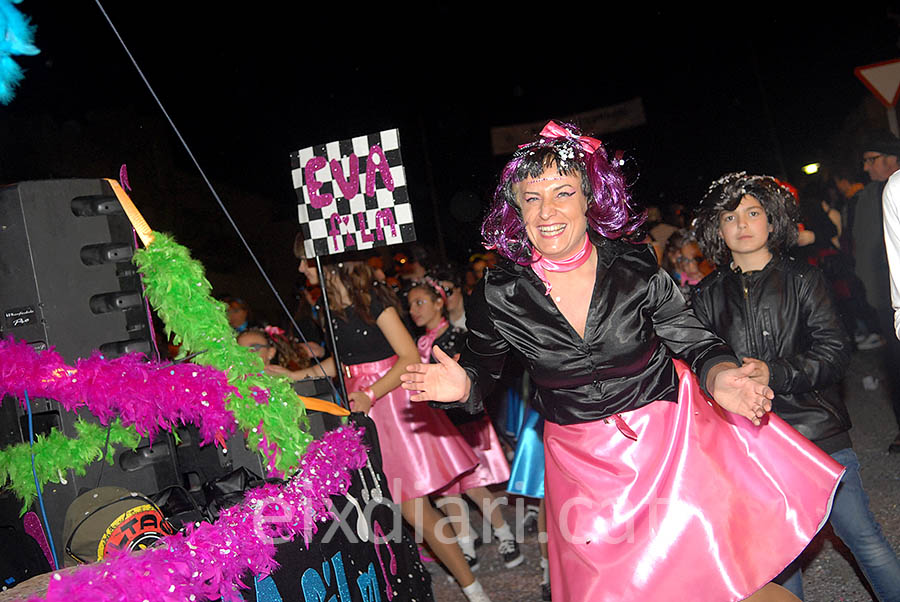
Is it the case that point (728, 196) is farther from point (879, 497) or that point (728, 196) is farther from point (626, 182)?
point (879, 497)

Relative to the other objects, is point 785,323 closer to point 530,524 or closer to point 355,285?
point 355,285

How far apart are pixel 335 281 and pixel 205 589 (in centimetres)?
263

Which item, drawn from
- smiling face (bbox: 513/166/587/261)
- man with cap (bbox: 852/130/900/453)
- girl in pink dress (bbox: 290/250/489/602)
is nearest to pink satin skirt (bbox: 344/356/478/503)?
girl in pink dress (bbox: 290/250/489/602)

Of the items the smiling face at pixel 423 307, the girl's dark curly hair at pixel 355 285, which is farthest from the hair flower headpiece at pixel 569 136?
the smiling face at pixel 423 307

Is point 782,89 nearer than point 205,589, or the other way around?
point 205,589

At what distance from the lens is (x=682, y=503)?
7.73 ft

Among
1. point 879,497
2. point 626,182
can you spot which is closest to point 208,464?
point 626,182

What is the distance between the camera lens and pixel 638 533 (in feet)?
7.70

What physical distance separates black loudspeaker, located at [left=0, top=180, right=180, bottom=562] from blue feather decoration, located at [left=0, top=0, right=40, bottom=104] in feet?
1.29

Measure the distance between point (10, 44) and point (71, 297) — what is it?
92 cm

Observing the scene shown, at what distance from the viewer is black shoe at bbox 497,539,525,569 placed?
466 centimetres

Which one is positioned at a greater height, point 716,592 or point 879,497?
point 716,592

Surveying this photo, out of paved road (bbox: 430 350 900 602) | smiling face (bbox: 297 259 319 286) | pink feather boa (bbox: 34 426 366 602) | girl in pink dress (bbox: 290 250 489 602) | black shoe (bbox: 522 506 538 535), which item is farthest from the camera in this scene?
black shoe (bbox: 522 506 538 535)

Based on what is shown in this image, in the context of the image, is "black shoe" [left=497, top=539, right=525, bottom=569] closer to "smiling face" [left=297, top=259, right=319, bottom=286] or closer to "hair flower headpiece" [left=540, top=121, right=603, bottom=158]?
"smiling face" [left=297, top=259, right=319, bottom=286]
